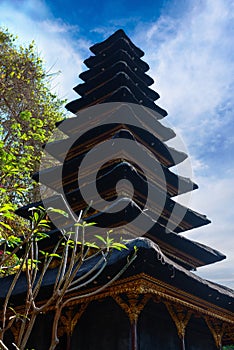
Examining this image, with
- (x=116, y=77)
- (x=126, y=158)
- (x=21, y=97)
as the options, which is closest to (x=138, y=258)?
(x=126, y=158)

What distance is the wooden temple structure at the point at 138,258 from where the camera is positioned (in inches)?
274

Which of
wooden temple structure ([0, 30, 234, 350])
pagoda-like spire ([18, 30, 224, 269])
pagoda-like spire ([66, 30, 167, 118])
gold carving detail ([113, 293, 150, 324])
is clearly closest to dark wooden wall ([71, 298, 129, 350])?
wooden temple structure ([0, 30, 234, 350])

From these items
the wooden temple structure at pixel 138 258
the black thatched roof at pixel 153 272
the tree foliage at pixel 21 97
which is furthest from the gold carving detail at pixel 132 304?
the tree foliage at pixel 21 97

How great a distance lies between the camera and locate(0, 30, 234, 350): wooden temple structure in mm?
6957

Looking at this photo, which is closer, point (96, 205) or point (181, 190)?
point (96, 205)

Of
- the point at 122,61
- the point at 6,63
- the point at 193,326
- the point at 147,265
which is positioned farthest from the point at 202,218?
the point at 6,63

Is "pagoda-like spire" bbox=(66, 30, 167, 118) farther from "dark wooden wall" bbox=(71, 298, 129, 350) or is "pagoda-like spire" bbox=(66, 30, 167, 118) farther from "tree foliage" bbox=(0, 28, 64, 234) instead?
"dark wooden wall" bbox=(71, 298, 129, 350)

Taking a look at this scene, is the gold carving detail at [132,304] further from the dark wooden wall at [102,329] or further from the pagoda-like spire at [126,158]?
the pagoda-like spire at [126,158]

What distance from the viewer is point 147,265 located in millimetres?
6504

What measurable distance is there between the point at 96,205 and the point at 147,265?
372 cm

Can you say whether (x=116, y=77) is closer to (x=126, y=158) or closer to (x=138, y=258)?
(x=126, y=158)

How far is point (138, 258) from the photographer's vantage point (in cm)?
632

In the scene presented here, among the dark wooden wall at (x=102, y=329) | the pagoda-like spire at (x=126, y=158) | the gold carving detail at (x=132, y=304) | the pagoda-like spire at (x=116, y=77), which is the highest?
the pagoda-like spire at (x=116, y=77)

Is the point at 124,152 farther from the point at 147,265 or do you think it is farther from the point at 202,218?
the point at 147,265
